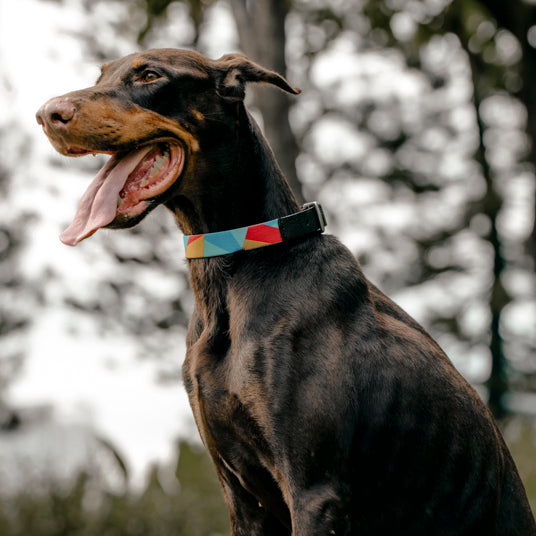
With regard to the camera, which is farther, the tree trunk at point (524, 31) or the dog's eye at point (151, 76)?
the tree trunk at point (524, 31)

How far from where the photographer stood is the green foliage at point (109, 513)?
5.43 meters

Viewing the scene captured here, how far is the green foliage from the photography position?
17.8ft

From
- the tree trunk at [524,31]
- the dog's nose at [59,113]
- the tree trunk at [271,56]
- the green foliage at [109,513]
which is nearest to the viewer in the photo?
the dog's nose at [59,113]

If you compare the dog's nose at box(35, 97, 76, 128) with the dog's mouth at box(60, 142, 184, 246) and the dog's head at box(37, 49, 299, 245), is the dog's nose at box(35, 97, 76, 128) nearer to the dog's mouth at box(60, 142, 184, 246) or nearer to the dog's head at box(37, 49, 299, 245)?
the dog's head at box(37, 49, 299, 245)

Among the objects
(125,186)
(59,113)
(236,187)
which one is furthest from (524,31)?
(59,113)

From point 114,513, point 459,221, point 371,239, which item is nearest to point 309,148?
point 371,239

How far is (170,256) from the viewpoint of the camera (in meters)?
9.20

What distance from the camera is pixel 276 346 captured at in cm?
235

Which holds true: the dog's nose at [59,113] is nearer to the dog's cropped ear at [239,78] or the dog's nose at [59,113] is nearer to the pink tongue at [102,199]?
the pink tongue at [102,199]

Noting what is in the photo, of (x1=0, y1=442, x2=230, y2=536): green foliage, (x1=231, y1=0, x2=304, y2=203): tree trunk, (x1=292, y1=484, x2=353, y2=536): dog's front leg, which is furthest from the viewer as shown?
(x1=231, y1=0, x2=304, y2=203): tree trunk

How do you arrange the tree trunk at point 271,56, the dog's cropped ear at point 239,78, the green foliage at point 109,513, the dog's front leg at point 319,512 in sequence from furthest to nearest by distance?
the tree trunk at point 271,56 < the green foliage at point 109,513 < the dog's cropped ear at point 239,78 < the dog's front leg at point 319,512

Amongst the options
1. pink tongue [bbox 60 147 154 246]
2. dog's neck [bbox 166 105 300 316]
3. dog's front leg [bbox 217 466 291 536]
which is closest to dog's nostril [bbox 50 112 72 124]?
pink tongue [bbox 60 147 154 246]

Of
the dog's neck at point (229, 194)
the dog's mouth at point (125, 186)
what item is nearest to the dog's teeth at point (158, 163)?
the dog's mouth at point (125, 186)

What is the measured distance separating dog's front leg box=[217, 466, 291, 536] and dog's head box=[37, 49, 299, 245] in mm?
1077
